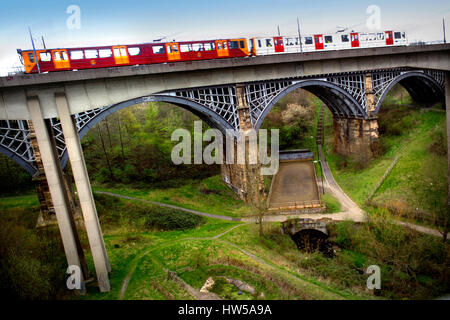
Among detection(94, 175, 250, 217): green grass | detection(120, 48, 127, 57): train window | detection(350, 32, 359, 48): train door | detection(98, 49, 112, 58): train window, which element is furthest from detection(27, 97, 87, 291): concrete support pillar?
detection(350, 32, 359, 48): train door

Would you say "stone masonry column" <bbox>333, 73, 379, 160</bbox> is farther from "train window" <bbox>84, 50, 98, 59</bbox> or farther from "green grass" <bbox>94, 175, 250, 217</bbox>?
"train window" <bbox>84, 50, 98, 59</bbox>

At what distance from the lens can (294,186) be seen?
1270 inches

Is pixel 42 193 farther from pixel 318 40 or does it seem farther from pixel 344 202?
pixel 318 40

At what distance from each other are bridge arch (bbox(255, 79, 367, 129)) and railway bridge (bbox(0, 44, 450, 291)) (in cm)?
10

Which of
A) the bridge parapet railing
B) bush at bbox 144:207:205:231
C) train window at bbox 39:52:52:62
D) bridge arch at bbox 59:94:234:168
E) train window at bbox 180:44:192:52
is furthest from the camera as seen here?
the bridge parapet railing

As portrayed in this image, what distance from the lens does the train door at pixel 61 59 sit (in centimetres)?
2162

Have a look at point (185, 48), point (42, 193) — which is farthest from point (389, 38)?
point (42, 193)

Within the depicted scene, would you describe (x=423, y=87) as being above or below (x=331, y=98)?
below

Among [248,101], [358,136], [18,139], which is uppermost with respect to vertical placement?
[248,101]

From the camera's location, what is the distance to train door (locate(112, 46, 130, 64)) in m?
23.3

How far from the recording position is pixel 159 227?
26.4 m

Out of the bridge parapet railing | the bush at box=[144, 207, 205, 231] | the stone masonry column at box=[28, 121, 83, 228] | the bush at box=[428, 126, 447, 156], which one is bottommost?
the bridge parapet railing

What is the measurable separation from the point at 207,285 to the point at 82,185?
7879mm
